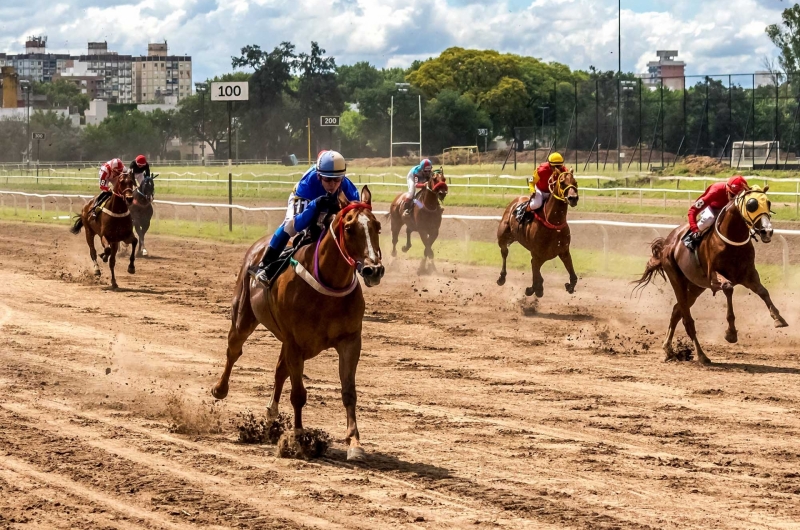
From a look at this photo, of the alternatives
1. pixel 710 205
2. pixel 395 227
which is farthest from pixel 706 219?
pixel 395 227

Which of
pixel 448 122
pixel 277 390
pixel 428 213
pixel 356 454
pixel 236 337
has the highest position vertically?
pixel 448 122

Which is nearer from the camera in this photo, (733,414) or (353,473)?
(353,473)

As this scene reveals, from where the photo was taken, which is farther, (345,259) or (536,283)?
(536,283)

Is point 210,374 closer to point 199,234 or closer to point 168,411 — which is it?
point 168,411

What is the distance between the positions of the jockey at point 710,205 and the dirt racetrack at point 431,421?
127 centimetres

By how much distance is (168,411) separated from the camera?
340 inches

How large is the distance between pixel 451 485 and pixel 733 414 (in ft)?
10.4

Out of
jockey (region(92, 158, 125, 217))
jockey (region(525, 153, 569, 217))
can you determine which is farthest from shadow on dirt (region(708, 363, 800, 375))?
jockey (region(92, 158, 125, 217))

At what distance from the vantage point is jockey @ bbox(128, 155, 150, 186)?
20.5 meters

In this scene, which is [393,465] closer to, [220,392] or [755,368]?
[220,392]

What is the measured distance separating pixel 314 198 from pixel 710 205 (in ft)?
17.1

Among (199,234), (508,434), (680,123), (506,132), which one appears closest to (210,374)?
(508,434)

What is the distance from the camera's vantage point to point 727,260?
11.1 metres

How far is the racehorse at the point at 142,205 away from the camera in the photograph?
21.9m
